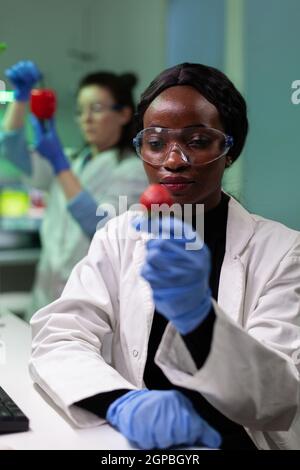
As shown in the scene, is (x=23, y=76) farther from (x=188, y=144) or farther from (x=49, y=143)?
(x=188, y=144)

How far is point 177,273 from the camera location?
0.80 metres

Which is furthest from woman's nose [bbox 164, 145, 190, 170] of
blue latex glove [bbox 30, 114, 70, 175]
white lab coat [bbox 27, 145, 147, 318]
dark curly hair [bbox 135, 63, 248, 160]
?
blue latex glove [bbox 30, 114, 70, 175]

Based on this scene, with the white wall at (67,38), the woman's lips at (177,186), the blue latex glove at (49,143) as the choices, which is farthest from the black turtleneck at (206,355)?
the white wall at (67,38)

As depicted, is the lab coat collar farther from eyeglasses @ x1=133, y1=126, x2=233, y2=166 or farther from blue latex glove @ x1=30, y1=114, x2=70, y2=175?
blue latex glove @ x1=30, y1=114, x2=70, y2=175

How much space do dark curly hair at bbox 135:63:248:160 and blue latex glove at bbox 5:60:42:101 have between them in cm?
93

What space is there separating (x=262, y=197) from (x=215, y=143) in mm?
233

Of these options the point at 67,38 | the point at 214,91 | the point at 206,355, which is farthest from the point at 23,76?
the point at 67,38

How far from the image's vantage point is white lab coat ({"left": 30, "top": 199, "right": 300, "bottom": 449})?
0.92 meters

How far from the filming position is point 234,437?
1090 mm

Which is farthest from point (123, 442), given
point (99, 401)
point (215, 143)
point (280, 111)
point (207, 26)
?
point (207, 26)

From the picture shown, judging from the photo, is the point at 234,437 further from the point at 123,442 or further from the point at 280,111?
the point at 280,111

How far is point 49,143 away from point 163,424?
1348 mm

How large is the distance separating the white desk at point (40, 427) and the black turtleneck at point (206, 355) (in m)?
0.05

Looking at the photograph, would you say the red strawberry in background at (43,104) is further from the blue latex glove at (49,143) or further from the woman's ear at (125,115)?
the woman's ear at (125,115)
